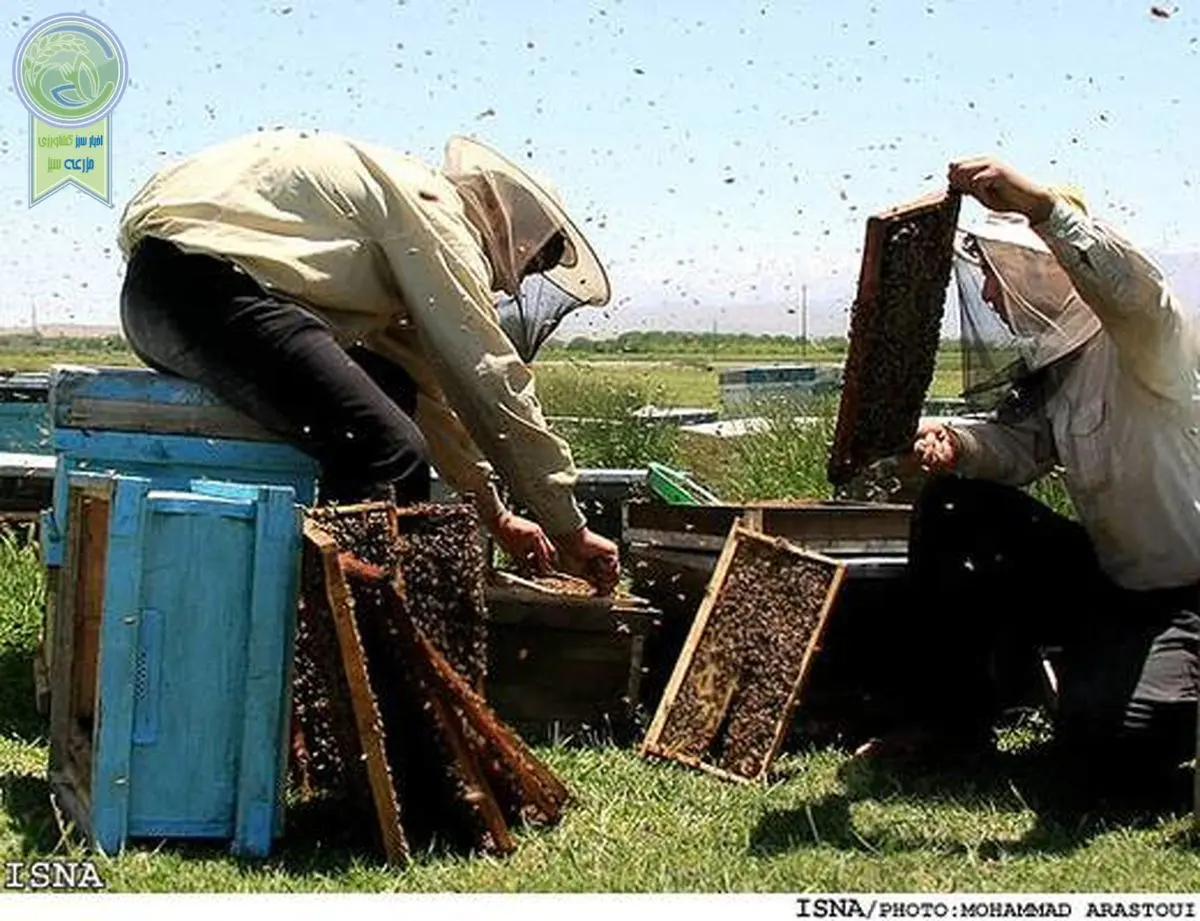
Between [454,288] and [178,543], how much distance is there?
2.76 ft

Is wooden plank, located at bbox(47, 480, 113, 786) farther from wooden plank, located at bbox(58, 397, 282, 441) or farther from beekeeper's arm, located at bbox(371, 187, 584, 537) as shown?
beekeeper's arm, located at bbox(371, 187, 584, 537)

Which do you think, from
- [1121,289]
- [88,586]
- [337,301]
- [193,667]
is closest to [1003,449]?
[1121,289]

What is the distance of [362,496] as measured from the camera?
3.76 metres

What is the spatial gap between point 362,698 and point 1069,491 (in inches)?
76.6

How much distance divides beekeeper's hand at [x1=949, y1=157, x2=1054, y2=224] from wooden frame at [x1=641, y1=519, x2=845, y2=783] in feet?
A: 3.34

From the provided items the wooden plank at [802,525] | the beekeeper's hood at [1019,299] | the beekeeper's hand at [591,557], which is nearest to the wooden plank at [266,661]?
the beekeeper's hand at [591,557]

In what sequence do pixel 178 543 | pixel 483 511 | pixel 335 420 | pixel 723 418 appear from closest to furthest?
pixel 178 543 < pixel 335 420 < pixel 483 511 < pixel 723 418

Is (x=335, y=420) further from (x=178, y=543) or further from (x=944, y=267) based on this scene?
(x=944, y=267)

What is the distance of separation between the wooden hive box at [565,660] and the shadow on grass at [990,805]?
635mm

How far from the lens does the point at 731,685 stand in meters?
→ 4.41

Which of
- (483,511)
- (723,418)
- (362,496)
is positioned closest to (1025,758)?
(483,511)

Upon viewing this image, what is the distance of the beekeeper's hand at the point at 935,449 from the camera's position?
14.4ft

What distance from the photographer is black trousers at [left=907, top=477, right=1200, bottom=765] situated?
166 inches
